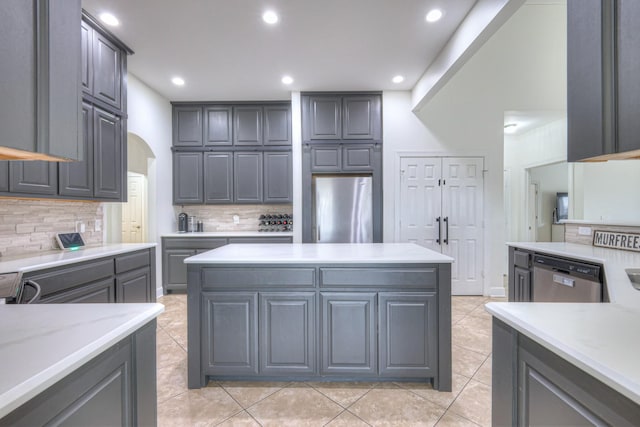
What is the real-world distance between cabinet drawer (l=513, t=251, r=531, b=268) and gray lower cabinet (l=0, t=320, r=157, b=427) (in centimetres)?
307

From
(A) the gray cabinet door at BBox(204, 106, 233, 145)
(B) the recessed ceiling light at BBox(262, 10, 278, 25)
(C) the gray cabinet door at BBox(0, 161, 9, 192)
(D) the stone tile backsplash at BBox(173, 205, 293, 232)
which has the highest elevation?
(B) the recessed ceiling light at BBox(262, 10, 278, 25)

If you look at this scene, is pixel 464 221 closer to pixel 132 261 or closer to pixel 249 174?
pixel 249 174

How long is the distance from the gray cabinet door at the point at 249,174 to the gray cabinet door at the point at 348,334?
2.81 m

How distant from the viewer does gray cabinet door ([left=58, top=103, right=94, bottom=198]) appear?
238cm

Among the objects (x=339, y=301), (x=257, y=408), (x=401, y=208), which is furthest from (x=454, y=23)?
(x=257, y=408)

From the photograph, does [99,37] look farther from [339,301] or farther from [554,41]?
[554,41]

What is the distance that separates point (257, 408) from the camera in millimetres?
1766

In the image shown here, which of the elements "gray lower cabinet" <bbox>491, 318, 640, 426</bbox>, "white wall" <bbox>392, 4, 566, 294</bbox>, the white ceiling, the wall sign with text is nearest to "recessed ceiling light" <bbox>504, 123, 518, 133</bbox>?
"white wall" <bbox>392, 4, 566, 294</bbox>

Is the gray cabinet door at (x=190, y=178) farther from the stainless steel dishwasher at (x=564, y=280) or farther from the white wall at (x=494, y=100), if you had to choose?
the stainless steel dishwasher at (x=564, y=280)

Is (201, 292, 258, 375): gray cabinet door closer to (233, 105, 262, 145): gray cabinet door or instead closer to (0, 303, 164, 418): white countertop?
(0, 303, 164, 418): white countertop

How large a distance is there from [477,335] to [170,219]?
4343mm

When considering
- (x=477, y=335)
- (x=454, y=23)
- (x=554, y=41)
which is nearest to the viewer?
(x=454, y=23)

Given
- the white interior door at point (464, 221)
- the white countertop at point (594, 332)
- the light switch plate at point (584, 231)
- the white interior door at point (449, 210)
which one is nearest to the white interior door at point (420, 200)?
the white interior door at point (449, 210)

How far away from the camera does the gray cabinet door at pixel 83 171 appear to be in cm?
238
